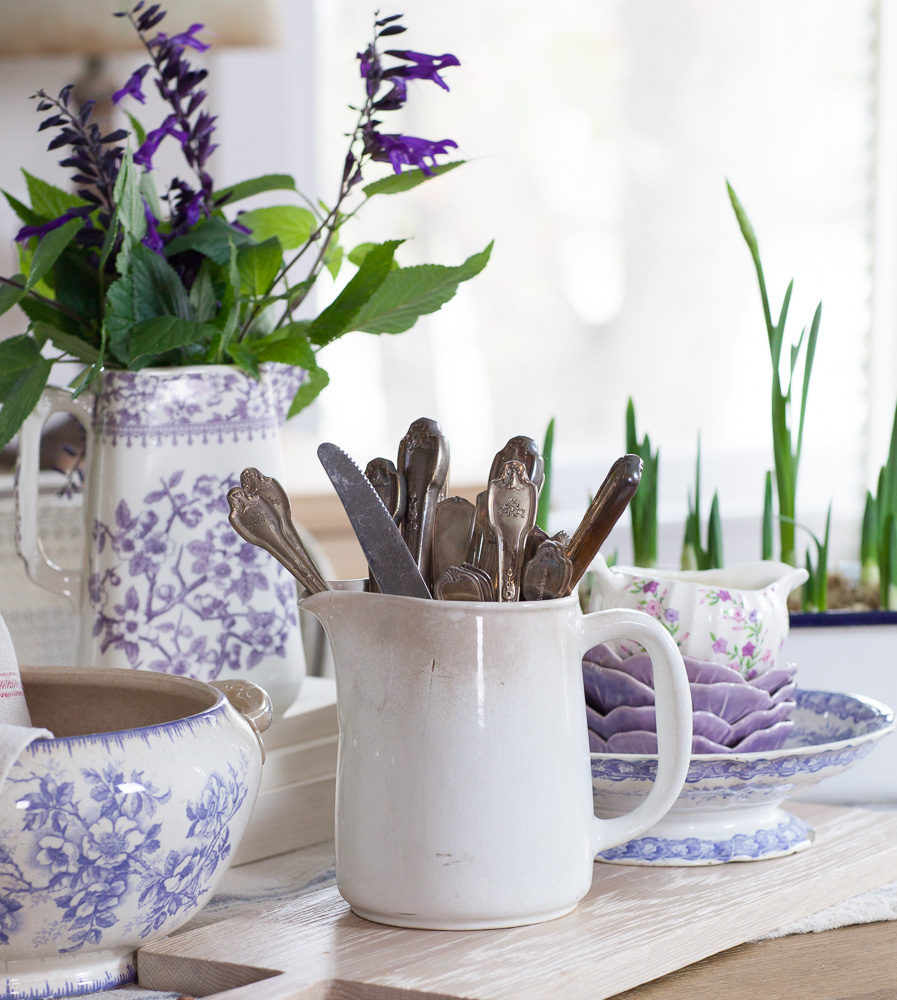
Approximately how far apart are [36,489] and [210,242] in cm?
16

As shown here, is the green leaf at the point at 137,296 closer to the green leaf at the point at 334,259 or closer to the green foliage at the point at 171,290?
the green foliage at the point at 171,290

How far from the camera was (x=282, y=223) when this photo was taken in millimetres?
671

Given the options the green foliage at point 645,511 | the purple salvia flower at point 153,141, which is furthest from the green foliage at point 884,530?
the purple salvia flower at point 153,141

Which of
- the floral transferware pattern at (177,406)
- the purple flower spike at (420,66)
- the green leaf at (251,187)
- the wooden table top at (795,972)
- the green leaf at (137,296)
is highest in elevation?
the purple flower spike at (420,66)

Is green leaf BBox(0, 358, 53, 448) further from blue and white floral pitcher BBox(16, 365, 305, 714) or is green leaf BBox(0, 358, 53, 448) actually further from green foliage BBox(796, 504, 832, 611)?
green foliage BBox(796, 504, 832, 611)

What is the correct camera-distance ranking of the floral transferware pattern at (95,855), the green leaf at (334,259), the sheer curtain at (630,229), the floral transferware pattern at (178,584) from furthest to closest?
the sheer curtain at (630,229) → the green leaf at (334,259) → the floral transferware pattern at (178,584) → the floral transferware pattern at (95,855)

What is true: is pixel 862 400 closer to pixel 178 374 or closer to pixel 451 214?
pixel 451 214

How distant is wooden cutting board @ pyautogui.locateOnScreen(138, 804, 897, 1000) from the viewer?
0.40m

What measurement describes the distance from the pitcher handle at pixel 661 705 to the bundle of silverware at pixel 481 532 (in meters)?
0.02

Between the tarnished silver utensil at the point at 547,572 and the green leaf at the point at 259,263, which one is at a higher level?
the green leaf at the point at 259,263

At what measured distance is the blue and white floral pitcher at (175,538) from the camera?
23.0 inches

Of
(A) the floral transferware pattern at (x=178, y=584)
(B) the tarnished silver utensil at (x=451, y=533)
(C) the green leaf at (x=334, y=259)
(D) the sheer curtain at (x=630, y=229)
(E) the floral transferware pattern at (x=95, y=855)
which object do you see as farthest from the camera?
(D) the sheer curtain at (x=630, y=229)

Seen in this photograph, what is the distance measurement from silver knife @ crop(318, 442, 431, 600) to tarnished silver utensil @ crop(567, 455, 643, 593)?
60mm

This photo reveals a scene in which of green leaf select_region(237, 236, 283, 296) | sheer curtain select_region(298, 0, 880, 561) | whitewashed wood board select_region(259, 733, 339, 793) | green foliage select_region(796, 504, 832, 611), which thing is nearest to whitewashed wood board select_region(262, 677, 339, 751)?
whitewashed wood board select_region(259, 733, 339, 793)
